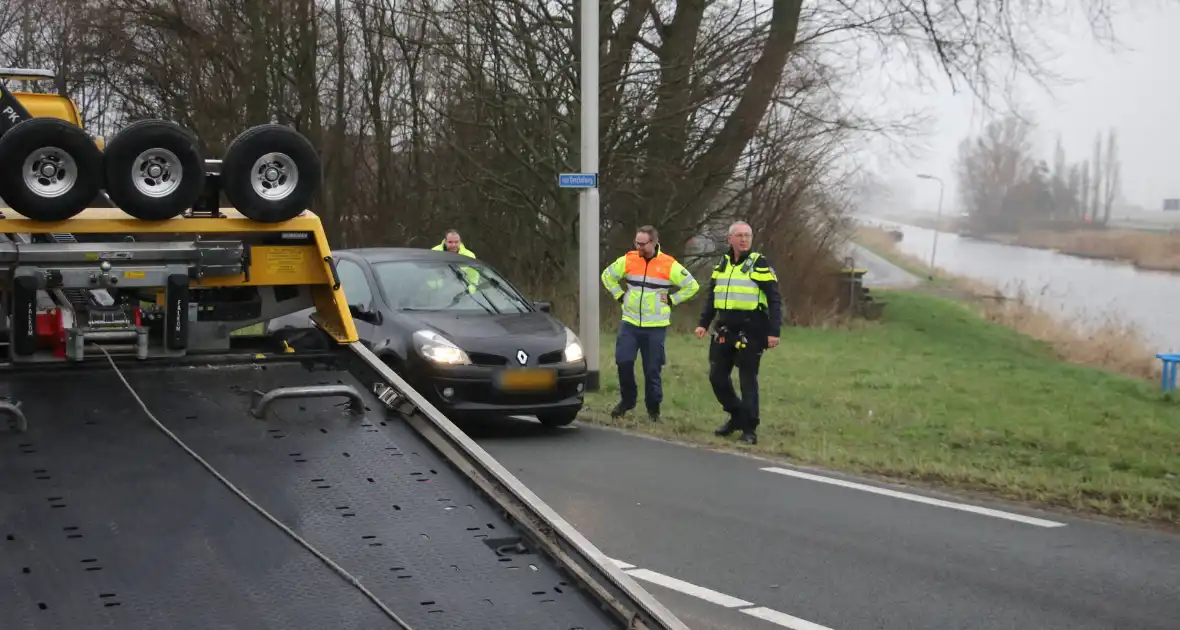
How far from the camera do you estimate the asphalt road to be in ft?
19.7

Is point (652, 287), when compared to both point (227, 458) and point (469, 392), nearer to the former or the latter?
point (469, 392)

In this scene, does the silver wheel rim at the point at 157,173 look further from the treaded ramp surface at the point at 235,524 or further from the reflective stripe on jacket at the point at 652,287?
the reflective stripe on jacket at the point at 652,287

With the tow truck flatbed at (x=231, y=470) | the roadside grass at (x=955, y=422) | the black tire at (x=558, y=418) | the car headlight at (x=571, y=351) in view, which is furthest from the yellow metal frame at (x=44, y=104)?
the roadside grass at (x=955, y=422)

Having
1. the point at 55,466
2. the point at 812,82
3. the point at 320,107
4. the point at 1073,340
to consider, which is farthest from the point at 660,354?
the point at 320,107

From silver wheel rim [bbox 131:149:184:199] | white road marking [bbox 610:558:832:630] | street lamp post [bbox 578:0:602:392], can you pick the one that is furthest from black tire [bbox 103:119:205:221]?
street lamp post [bbox 578:0:602:392]

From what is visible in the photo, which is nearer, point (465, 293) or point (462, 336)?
point (462, 336)

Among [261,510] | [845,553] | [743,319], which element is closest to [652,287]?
[743,319]

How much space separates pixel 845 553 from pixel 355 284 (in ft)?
20.2

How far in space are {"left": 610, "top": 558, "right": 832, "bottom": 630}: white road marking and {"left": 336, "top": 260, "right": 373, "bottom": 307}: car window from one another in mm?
5430

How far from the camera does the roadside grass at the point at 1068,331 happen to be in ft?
72.2

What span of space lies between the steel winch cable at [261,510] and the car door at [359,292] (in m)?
6.54

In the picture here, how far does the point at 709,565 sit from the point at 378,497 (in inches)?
125

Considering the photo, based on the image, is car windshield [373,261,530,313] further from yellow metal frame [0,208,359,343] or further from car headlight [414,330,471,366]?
yellow metal frame [0,208,359,343]

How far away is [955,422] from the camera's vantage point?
39.6 feet
